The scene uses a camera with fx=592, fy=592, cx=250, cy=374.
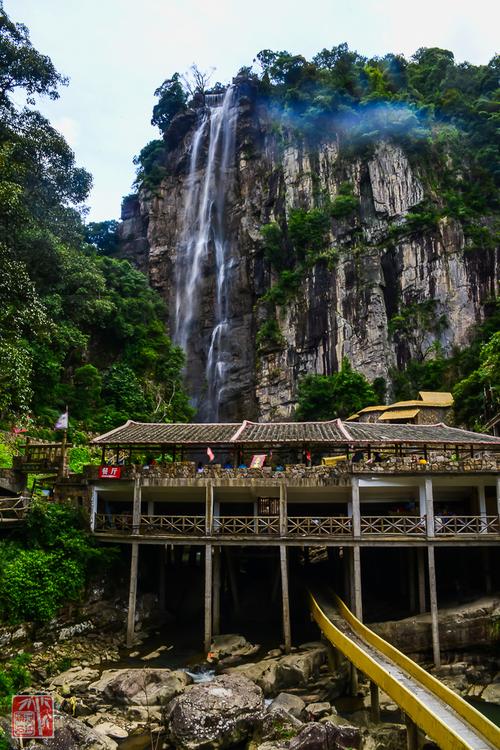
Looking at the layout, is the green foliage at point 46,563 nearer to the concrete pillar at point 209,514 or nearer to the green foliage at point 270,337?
the concrete pillar at point 209,514

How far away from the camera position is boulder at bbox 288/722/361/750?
13.0 meters

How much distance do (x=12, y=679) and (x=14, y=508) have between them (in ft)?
24.2

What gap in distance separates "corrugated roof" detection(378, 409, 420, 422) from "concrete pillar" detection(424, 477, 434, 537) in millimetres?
20960

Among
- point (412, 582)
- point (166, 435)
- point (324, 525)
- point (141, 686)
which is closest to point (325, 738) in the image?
point (141, 686)

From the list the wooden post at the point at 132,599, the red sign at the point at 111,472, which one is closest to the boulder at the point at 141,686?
the wooden post at the point at 132,599

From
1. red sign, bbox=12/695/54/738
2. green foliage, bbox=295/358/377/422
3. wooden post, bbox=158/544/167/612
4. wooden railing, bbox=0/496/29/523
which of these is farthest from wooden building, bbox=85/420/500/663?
green foliage, bbox=295/358/377/422

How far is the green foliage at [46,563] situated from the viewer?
19.7m

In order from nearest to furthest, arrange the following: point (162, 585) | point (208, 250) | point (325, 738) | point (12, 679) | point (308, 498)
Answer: point (325, 738), point (12, 679), point (308, 498), point (162, 585), point (208, 250)

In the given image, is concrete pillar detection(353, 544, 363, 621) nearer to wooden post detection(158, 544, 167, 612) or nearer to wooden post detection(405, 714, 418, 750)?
wooden post detection(405, 714, 418, 750)

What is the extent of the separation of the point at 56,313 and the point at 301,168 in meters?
34.2

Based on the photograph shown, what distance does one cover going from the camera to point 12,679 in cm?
1509

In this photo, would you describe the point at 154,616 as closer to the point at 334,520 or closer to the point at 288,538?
the point at 288,538

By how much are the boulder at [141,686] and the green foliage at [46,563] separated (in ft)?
12.1

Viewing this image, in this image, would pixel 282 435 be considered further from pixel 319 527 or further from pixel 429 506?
pixel 429 506
